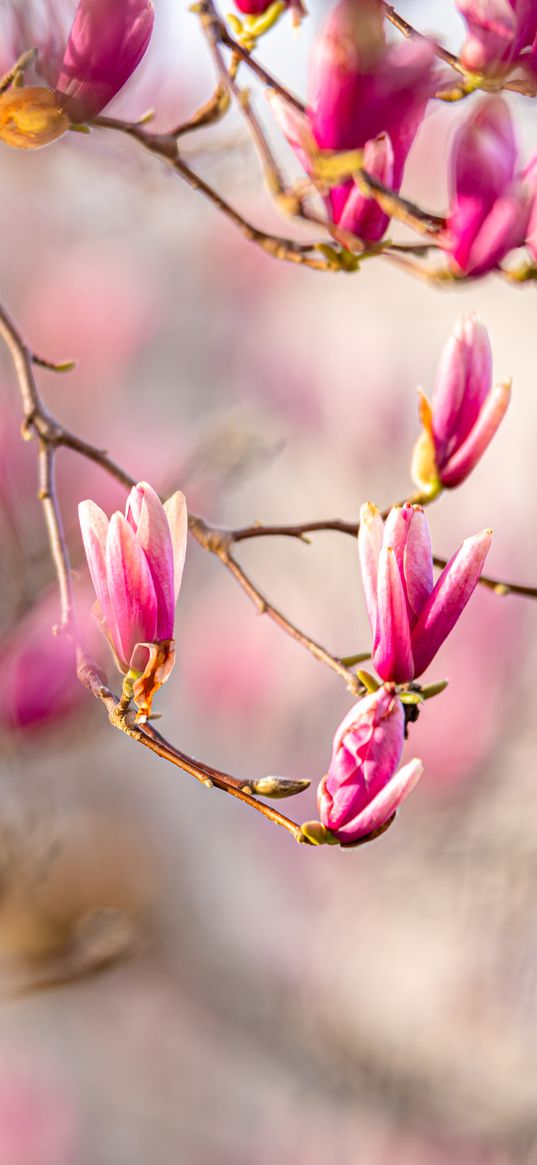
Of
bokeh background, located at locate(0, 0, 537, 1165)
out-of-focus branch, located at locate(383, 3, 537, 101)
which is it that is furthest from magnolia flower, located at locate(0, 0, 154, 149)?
bokeh background, located at locate(0, 0, 537, 1165)

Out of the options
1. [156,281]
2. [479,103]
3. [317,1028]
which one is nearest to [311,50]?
[479,103]

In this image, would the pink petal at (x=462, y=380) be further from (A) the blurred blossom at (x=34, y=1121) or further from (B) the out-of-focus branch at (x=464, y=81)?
(A) the blurred blossom at (x=34, y=1121)

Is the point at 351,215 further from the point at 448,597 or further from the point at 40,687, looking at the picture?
the point at 40,687

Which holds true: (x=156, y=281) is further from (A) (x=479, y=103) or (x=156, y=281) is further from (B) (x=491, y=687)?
(A) (x=479, y=103)

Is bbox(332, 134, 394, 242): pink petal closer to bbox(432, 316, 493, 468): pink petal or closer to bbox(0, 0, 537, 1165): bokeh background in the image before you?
bbox(432, 316, 493, 468): pink petal

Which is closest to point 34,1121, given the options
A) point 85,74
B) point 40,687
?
point 40,687

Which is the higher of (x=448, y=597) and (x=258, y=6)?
(x=258, y=6)
